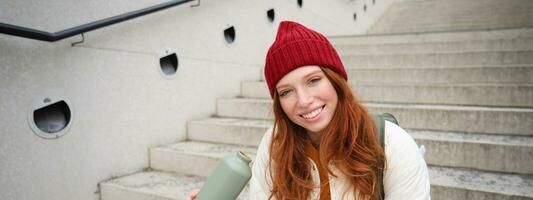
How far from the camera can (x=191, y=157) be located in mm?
2344

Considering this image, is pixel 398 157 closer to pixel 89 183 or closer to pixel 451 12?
pixel 89 183

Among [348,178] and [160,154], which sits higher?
[348,178]

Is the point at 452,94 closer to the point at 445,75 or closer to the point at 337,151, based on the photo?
the point at 445,75

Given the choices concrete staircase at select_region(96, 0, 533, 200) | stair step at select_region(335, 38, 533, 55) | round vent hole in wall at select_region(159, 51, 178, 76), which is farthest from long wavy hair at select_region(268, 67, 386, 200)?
stair step at select_region(335, 38, 533, 55)

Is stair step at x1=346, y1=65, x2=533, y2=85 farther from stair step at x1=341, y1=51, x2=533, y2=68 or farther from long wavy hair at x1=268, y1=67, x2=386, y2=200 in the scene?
long wavy hair at x1=268, y1=67, x2=386, y2=200

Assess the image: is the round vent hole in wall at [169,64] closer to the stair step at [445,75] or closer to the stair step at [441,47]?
the stair step at [445,75]

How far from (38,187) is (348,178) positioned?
1.72 meters

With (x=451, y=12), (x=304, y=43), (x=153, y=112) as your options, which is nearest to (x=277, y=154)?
(x=304, y=43)

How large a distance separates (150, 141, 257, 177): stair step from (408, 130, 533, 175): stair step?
1.17m

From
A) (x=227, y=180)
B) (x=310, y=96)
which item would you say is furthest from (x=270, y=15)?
(x=227, y=180)

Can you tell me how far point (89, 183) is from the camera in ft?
6.81

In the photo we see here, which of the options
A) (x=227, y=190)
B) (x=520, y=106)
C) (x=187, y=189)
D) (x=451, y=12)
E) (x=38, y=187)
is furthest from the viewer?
(x=451, y=12)

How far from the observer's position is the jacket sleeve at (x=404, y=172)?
3.11 feet

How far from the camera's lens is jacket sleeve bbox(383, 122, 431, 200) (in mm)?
948
